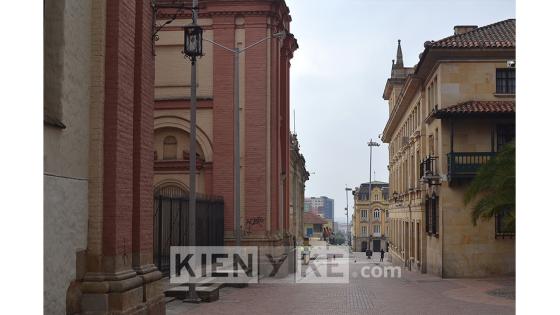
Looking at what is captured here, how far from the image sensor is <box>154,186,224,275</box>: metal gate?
22.0 metres

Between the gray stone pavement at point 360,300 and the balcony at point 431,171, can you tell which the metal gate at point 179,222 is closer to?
the gray stone pavement at point 360,300

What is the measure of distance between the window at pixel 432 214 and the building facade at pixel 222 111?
732 centimetres

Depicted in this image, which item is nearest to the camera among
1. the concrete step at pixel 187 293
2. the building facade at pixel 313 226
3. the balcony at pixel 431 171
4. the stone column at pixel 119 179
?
the stone column at pixel 119 179

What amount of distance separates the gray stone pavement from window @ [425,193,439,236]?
16.2 feet

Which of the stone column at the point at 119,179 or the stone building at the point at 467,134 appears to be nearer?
the stone column at the point at 119,179

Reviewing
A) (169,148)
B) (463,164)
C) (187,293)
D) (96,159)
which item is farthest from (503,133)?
(96,159)

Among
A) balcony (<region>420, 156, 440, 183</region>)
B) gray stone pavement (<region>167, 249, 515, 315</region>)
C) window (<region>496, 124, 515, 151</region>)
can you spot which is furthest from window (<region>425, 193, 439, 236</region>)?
gray stone pavement (<region>167, 249, 515, 315</region>)

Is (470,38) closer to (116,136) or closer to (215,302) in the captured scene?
(215,302)

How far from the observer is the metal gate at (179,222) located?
72.2 ft

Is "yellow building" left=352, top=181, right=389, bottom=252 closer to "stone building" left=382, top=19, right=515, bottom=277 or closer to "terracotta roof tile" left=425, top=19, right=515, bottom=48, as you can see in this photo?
"terracotta roof tile" left=425, top=19, right=515, bottom=48

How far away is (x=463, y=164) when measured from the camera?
31391mm

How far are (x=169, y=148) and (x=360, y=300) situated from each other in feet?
46.2

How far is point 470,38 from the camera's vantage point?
3353cm

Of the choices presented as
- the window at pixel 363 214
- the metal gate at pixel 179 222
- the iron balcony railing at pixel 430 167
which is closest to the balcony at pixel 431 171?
the iron balcony railing at pixel 430 167
